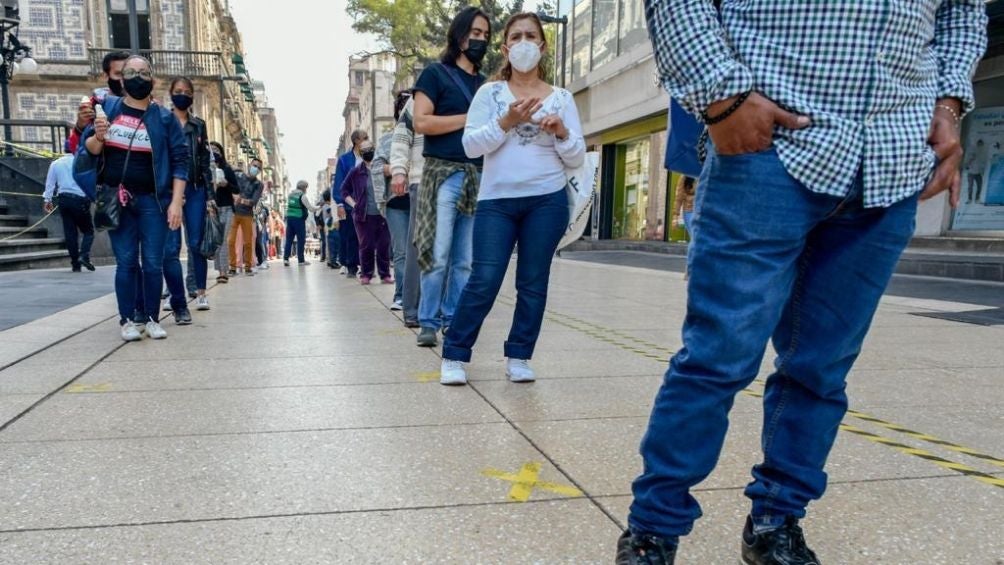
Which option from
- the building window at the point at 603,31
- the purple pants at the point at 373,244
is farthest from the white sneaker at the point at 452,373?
the building window at the point at 603,31

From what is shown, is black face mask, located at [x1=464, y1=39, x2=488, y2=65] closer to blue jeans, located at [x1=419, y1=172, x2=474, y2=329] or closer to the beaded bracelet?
blue jeans, located at [x1=419, y1=172, x2=474, y2=329]

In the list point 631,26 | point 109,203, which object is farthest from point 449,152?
point 631,26

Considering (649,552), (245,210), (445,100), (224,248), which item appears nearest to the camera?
(649,552)

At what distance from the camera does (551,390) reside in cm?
341

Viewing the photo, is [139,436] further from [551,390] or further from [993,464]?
[993,464]

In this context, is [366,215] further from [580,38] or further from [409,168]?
[580,38]

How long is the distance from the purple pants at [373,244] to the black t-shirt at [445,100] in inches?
171

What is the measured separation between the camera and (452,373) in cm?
346

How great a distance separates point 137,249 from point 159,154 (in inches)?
26.1

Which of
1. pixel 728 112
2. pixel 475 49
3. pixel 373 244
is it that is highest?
pixel 475 49

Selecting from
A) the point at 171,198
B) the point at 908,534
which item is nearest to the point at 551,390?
the point at 908,534

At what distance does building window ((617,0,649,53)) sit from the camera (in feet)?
64.1

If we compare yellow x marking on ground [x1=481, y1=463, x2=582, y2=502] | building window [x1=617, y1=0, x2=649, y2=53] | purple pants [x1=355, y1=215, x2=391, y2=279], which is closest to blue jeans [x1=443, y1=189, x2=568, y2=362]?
yellow x marking on ground [x1=481, y1=463, x2=582, y2=502]

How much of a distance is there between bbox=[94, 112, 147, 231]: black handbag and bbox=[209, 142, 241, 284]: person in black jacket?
98.4 inches
